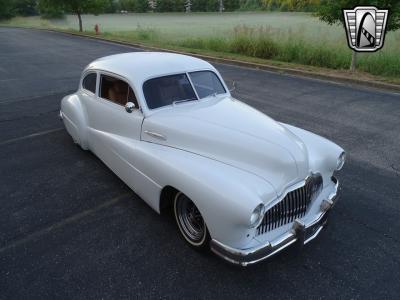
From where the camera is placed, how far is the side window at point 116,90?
167 inches

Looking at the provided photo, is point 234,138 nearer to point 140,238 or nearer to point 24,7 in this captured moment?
point 140,238

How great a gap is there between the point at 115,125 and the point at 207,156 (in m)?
1.56

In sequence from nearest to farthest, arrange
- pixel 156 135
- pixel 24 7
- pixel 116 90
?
1. pixel 156 135
2. pixel 116 90
3. pixel 24 7

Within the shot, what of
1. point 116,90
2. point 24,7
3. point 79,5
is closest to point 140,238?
point 116,90

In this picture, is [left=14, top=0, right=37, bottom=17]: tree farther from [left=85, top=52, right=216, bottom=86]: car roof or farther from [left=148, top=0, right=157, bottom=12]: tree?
[left=85, top=52, right=216, bottom=86]: car roof

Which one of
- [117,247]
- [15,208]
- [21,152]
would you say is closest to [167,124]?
[117,247]

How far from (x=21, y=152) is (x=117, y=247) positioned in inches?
126

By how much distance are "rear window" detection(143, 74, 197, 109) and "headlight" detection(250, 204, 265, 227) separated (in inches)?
76.6

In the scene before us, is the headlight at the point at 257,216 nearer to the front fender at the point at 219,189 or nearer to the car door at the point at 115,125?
the front fender at the point at 219,189

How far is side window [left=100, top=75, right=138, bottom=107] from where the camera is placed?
4.24 metres

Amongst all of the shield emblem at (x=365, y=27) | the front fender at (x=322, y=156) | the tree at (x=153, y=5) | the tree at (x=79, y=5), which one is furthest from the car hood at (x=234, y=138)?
the tree at (x=153, y=5)

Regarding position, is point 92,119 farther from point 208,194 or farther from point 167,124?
point 208,194

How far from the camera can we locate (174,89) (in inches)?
168

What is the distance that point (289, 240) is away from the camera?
297 cm
